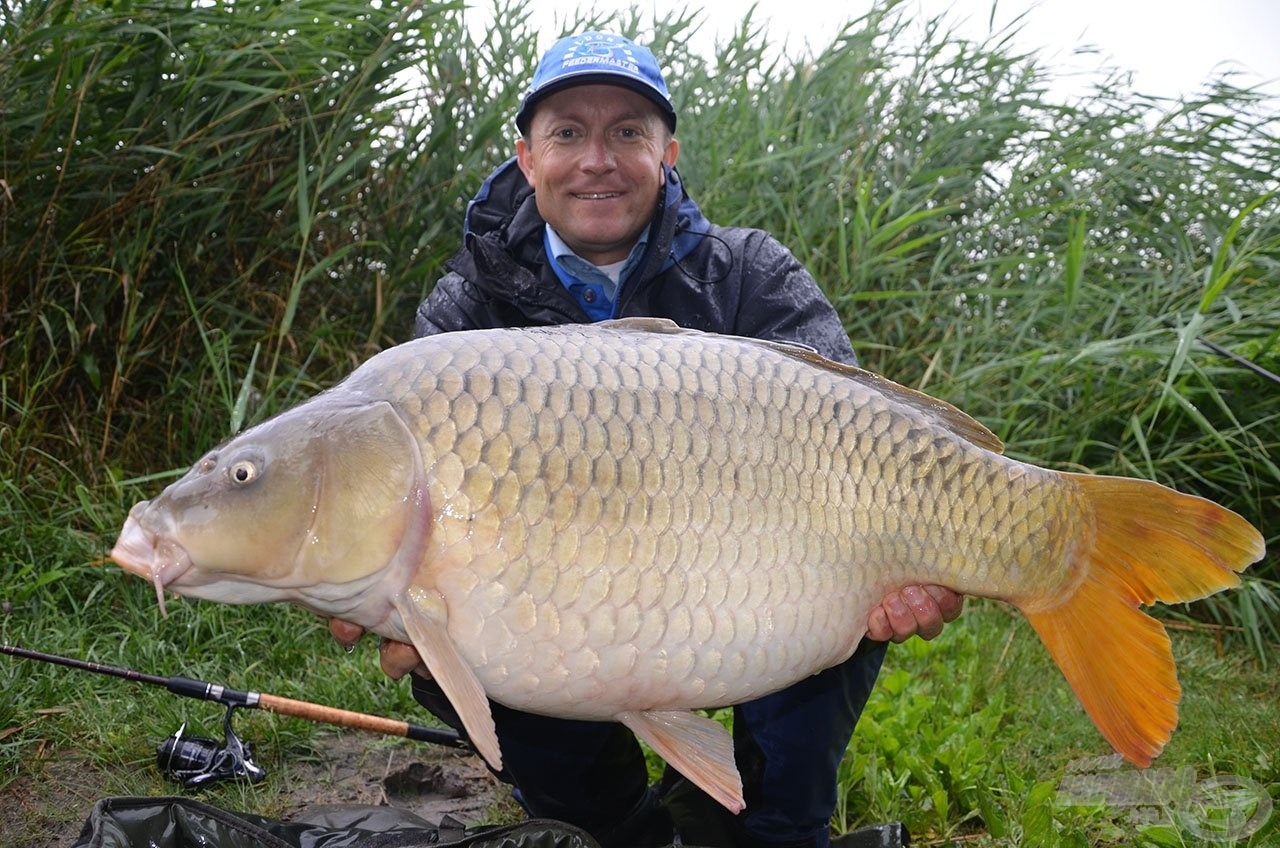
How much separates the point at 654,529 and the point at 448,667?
28 centimetres

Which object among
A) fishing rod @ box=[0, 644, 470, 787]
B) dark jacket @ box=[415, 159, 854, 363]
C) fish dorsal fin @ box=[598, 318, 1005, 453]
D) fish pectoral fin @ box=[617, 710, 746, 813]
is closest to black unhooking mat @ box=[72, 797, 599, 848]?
fish pectoral fin @ box=[617, 710, 746, 813]

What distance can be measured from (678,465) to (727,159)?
2473mm

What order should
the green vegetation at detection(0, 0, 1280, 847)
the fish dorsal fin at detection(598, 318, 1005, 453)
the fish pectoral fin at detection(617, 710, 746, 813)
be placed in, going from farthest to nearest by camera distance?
the green vegetation at detection(0, 0, 1280, 847), the fish dorsal fin at detection(598, 318, 1005, 453), the fish pectoral fin at detection(617, 710, 746, 813)

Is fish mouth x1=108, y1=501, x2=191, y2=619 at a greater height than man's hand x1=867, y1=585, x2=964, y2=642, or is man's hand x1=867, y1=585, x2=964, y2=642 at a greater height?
fish mouth x1=108, y1=501, x2=191, y2=619

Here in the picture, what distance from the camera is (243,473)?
130 centimetres

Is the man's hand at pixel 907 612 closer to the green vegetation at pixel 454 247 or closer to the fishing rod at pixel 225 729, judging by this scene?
the green vegetation at pixel 454 247

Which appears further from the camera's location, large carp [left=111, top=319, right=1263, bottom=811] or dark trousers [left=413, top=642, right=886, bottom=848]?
dark trousers [left=413, top=642, right=886, bottom=848]

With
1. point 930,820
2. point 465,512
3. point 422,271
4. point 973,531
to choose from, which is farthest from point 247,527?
point 422,271

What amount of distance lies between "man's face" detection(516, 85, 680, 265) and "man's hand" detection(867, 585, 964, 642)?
88 centimetres

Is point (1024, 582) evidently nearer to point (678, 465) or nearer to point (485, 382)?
point (678, 465)

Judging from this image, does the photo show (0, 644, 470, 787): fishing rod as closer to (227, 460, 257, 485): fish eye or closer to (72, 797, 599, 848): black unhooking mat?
(72, 797, 599, 848): black unhooking mat

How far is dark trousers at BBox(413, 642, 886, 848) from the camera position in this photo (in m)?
1.80

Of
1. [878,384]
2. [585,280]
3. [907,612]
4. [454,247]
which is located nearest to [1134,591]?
[907,612]

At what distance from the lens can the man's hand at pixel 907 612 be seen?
1.55m
